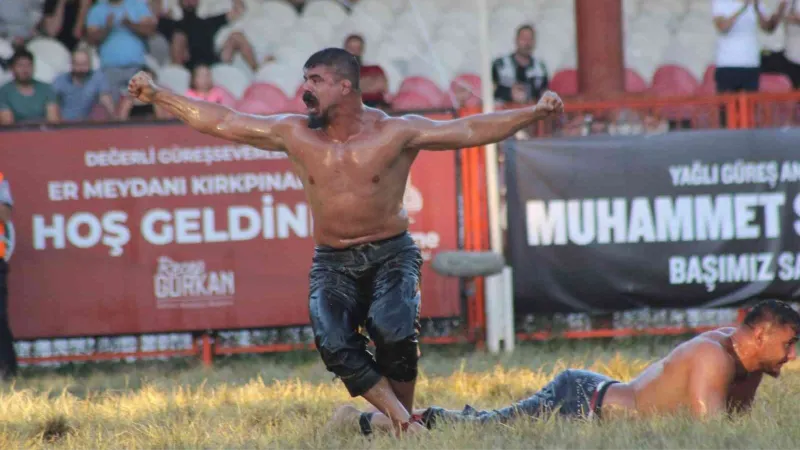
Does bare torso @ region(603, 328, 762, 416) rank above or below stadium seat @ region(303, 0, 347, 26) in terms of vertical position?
below

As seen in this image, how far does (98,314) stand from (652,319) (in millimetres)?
4344

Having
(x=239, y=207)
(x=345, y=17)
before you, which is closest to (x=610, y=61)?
(x=345, y=17)

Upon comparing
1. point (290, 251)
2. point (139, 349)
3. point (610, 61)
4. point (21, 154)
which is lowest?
point (139, 349)

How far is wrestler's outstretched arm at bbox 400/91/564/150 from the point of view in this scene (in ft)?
22.2

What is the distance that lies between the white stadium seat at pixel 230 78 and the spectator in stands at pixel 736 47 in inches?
181

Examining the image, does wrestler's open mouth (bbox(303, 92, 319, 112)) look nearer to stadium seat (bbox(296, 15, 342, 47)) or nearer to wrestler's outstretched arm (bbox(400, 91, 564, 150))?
wrestler's outstretched arm (bbox(400, 91, 564, 150))

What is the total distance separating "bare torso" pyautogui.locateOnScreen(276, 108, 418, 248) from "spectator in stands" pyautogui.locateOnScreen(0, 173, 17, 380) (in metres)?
3.85

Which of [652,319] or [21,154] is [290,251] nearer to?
[21,154]

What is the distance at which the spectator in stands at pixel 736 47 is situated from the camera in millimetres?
12172

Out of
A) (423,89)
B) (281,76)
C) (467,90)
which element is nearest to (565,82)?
(423,89)

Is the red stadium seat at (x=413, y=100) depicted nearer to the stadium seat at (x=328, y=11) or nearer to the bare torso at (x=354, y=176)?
the stadium seat at (x=328, y=11)

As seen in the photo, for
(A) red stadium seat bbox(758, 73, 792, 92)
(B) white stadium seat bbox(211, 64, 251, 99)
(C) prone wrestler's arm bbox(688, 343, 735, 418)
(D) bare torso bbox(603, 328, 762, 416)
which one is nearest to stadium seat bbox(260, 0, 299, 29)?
(B) white stadium seat bbox(211, 64, 251, 99)

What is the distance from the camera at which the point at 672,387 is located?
6461 mm

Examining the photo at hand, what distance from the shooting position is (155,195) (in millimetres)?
10641
